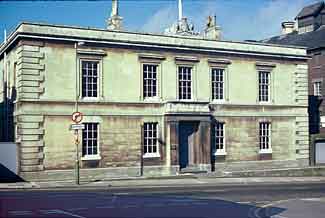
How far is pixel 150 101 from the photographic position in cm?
3494

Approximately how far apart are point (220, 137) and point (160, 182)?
9.44 meters

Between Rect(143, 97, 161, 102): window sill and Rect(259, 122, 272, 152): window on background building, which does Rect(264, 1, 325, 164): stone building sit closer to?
Rect(259, 122, 272, 152): window on background building

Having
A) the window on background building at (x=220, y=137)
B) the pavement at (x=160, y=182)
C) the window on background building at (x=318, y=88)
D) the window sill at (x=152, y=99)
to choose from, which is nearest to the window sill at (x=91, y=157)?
the pavement at (x=160, y=182)

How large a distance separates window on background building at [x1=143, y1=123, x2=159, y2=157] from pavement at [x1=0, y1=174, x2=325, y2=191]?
2.61 metres

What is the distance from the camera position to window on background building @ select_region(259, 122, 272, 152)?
132ft

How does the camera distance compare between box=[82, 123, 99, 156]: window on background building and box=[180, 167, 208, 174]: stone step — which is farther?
box=[180, 167, 208, 174]: stone step

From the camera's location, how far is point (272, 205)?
19391 mm

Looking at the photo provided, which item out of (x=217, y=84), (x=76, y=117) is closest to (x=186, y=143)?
(x=217, y=84)

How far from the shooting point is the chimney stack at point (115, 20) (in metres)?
37.1

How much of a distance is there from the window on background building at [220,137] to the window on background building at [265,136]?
3.81 meters

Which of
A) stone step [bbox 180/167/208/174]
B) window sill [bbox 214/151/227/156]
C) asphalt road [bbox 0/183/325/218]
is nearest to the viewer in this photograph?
Answer: asphalt road [bbox 0/183/325/218]

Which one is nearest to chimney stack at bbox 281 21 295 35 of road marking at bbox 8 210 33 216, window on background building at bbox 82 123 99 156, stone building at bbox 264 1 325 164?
stone building at bbox 264 1 325 164

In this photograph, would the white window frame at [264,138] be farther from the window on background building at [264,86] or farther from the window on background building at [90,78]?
the window on background building at [90,78]

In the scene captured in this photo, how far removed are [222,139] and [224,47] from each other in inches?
272
